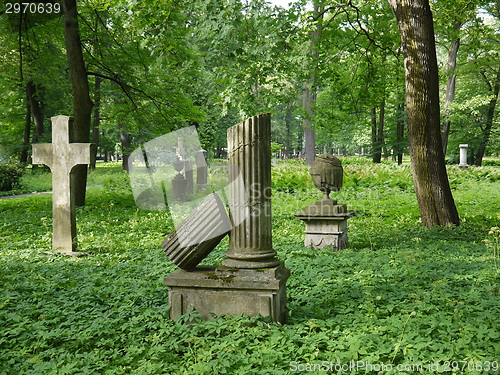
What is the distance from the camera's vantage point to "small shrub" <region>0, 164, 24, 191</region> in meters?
17.9

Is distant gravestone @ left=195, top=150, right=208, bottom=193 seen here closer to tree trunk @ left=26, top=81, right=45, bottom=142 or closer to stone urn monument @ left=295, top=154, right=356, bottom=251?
stone urn monument @ left=295, top=154, right=356, bottom=251

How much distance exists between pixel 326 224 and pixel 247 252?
367cm

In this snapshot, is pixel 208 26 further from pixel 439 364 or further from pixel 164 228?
pixel 439 364

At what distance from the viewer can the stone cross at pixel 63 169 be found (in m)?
7.26

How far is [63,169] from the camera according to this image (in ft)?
23.9

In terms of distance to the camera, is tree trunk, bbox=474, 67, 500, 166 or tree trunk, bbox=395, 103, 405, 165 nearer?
tree trunk, bbox=395, 103, 405, 165

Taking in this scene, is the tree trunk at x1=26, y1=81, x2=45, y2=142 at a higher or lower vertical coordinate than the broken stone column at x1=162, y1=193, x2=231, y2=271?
higher

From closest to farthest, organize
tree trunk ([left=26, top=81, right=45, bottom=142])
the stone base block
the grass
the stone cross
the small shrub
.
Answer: the grass < the stone base block < the stone cross < the small shrub < tree trunk ([left=26, top=81, right=45, bottom=142])

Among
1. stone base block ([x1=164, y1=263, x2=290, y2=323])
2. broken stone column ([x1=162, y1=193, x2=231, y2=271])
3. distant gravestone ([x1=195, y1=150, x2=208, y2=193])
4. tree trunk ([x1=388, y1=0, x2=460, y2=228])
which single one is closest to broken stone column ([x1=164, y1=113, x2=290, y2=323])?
stone base block ([x1=164, y1=263, x2=290, y2=323])

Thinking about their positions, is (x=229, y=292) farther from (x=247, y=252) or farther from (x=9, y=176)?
(x=9, y=176)

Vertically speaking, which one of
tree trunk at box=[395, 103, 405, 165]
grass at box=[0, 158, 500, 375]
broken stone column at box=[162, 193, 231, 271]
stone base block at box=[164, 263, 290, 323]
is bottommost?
grass at box=[0, 158, 500, 375]

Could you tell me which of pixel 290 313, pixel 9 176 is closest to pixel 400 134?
pixel 9 176

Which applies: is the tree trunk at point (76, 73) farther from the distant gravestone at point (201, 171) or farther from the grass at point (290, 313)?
the distant gravestone at point (201, 171)

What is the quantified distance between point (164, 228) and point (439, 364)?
7518 millimetres
